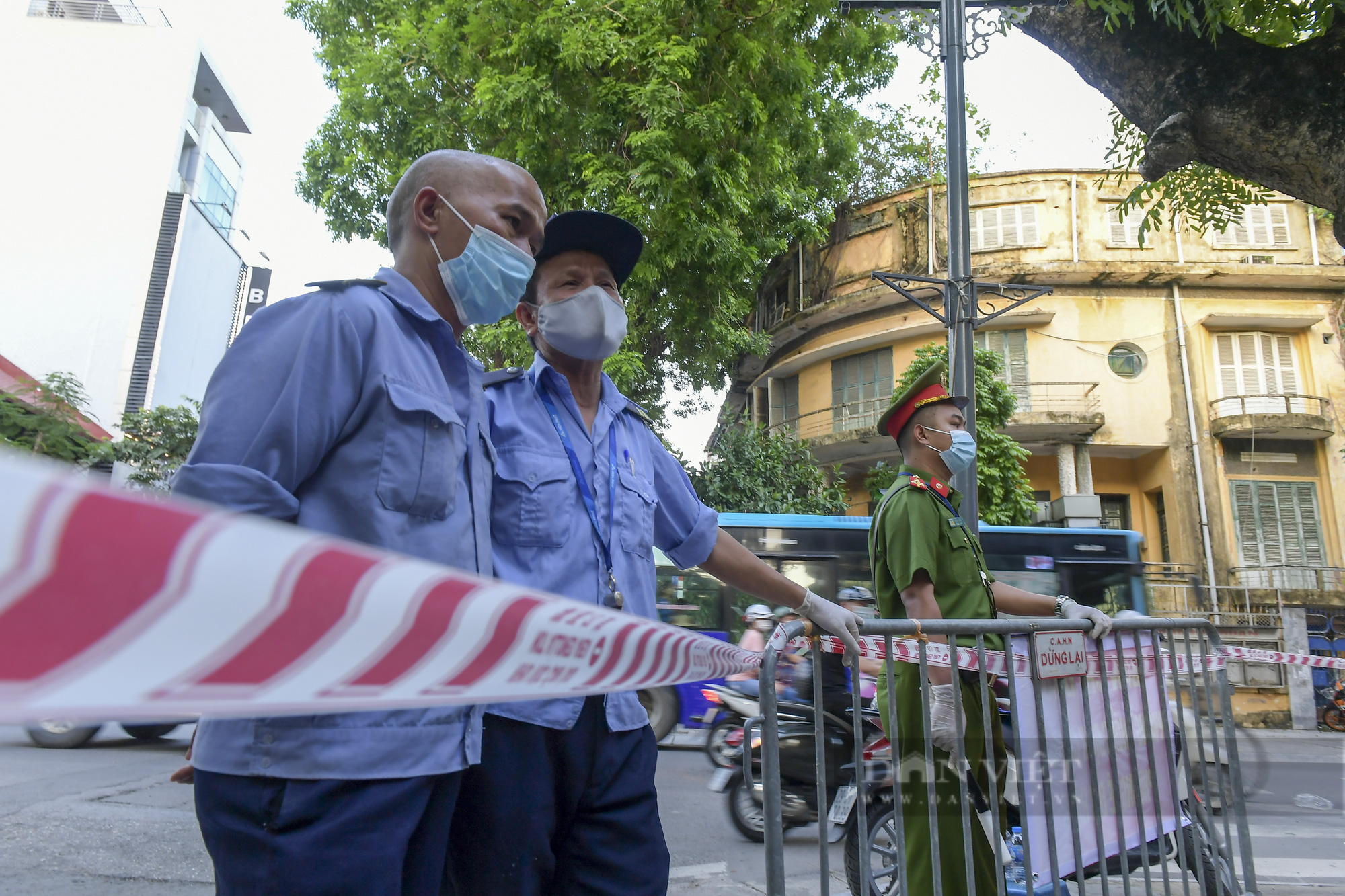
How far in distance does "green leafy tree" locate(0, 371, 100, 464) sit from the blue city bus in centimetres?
997

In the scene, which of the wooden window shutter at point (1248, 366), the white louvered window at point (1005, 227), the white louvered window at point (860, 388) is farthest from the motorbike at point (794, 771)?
the wooden window shutter at point (1248, 366)

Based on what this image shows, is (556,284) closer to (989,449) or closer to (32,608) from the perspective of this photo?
(32,608)

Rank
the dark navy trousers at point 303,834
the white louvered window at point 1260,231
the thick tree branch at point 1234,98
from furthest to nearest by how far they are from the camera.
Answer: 1. the white louvered window at point 1260,231
2. the thick tree branch at point 1234,98
3. the dark navy trousers at point 303,834

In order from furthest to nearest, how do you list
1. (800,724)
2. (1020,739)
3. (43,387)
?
(43,387)
(800,724)
(1020,739)

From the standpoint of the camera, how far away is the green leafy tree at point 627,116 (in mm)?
9844

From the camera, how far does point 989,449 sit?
53.5ft

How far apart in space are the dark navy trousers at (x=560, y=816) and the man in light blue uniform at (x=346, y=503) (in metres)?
0.15

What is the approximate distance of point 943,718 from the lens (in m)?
2.73

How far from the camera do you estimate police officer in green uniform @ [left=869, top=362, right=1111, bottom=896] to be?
2.59 meters

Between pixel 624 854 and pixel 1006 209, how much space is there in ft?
71.4

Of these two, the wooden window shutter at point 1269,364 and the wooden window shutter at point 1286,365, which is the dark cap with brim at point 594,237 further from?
the wooden window shutter at point 1286,365

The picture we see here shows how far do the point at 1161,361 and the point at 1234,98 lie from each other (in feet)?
57.5

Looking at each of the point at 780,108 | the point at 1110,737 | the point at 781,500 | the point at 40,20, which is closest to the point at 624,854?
the point at 1110,737

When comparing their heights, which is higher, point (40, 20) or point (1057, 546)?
point (40, 20)
